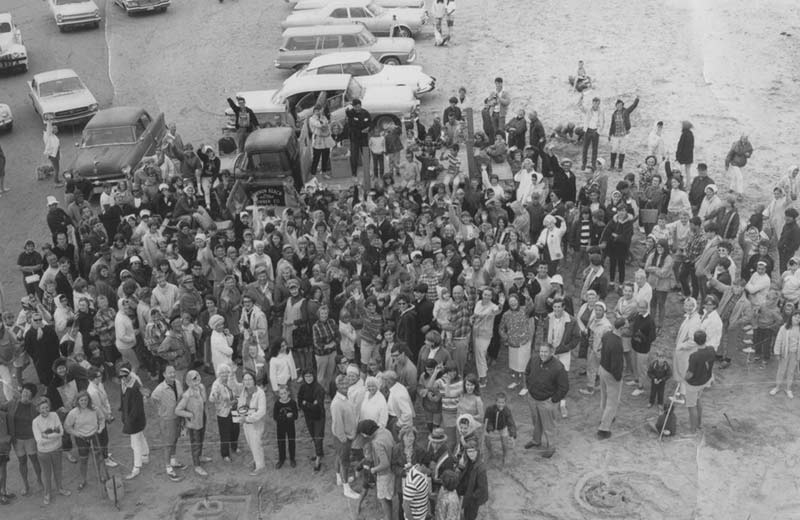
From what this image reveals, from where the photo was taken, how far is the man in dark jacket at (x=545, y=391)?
46.4ft

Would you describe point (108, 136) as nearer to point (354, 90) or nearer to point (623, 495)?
point (354, 90)

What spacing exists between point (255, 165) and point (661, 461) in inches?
425

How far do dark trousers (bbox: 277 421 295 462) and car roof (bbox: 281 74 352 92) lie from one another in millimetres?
12435

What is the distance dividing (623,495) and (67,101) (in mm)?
19266

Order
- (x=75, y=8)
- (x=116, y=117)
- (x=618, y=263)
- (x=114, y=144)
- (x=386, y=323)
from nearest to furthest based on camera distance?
(x=386, y=323)
(x=618, y=263)
(x=114, y=144)
(x=116, y=117)
(x=75, y=8)

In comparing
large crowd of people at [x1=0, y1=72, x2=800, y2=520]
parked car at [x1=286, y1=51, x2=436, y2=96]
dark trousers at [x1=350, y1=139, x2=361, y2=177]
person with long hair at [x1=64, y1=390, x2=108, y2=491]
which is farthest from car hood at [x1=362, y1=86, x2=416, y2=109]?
person with long hair at [x1=64, y1=390, x2=108, y2=491]

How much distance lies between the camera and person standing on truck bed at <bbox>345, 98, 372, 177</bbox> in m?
22.8

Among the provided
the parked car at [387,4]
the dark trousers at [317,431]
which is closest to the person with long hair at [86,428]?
the dark trousers at [317,431]

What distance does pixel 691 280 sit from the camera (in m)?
17.5

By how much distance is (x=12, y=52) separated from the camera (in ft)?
103

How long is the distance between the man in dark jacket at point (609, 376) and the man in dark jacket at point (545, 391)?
64 cm

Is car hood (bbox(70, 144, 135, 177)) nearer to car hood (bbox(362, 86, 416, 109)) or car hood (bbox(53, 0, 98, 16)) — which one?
car hood (bbox(362, 86, 416, 109))

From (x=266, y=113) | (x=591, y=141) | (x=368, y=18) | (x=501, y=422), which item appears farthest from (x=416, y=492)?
(x=368, y=18)

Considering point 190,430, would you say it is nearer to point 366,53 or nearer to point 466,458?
point 466,458
